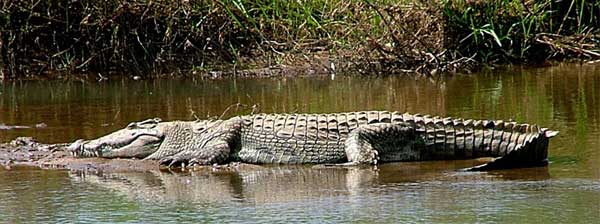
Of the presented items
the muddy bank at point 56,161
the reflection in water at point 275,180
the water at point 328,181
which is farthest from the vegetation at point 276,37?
the reflection in water at point 275,180

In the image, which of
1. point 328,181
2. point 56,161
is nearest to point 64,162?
point 56,161

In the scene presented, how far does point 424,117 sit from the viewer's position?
23.4ft

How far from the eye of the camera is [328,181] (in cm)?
626

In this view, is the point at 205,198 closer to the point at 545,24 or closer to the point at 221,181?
the point at 221,181

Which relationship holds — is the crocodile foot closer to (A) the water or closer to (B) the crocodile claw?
(B) the crocodile claw

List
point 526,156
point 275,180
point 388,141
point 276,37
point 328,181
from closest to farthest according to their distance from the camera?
point 328,181
point 275,180
point 526,156
point 388,141
point 276,37

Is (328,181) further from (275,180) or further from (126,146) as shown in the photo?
(126,146)

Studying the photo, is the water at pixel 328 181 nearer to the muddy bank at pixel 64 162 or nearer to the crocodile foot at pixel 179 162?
the muddy bank at pixel 64 162

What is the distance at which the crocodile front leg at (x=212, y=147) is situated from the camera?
281 inches

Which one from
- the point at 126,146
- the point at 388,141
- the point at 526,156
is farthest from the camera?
the point at 126,146

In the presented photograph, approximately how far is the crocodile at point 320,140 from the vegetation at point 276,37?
223 inches

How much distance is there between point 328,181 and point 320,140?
2.90 ft

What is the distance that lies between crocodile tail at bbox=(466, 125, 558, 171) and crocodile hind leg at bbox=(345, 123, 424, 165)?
1.94 ft

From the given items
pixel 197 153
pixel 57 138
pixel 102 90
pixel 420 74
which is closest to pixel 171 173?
pixel 197 153
